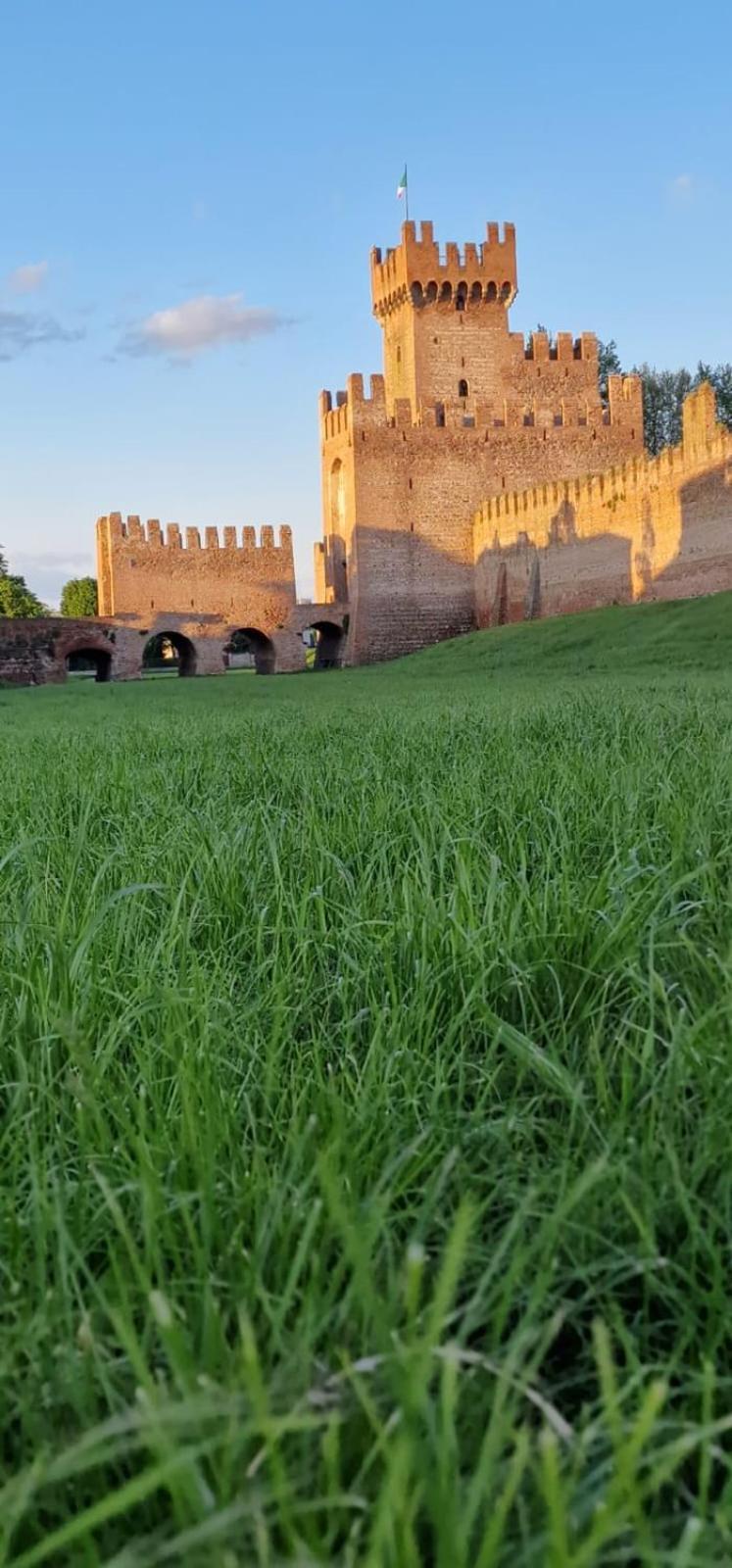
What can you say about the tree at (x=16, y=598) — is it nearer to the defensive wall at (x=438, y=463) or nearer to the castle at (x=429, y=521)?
the castle at (x=429, y=521)

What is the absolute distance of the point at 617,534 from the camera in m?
28.0

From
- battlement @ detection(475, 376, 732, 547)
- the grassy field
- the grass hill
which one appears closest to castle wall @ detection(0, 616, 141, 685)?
battlement @ detection(475, 376, 732, 547)

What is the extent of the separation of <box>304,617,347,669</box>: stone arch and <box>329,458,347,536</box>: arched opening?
9.98 ft

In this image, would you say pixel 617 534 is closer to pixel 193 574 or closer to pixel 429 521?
pixel 429 521

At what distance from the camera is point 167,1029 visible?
112 cm

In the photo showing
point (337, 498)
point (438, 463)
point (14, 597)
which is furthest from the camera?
point (14, 597)

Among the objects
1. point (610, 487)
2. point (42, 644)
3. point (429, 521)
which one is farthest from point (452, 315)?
point (42, 644)

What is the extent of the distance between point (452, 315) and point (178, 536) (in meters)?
11.7

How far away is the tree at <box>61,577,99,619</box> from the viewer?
77312 mm

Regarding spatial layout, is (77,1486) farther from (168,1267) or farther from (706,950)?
(706,950)

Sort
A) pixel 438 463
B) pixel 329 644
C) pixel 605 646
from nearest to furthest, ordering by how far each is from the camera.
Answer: pixel 605 646, pixel 438 463, pixel 329 644

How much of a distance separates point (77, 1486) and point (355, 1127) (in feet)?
1.19

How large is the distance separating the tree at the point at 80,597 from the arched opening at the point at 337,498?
4008 cm

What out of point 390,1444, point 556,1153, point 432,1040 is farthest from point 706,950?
point 390,1444
